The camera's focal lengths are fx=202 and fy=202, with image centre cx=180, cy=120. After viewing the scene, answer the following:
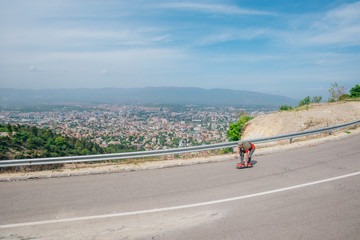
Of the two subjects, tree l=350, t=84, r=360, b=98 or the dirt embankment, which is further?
tree l=350, t=84, r=360, b=98

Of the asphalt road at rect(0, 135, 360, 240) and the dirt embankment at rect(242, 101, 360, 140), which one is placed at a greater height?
the dirt embankment at rect(242, 101, 360, 140)

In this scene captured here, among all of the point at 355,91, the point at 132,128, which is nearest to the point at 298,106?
the point at 355,91

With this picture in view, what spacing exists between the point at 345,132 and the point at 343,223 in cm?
1057

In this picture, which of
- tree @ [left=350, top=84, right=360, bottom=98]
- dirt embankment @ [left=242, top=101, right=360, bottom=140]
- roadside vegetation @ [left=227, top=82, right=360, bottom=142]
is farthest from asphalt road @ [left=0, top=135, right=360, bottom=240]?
tree @ [left=350, top=84, right=360, bottom=98]

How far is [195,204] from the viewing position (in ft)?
18.2

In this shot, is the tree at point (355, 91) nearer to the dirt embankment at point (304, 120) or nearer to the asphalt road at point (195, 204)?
the dirt embankment at point (304, 120)

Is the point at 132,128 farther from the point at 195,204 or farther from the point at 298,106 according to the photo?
the point at 195,204

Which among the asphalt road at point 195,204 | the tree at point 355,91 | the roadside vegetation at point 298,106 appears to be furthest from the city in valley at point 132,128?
the asphalt road at point 195,204

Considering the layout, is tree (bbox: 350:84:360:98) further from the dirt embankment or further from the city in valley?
the city in valley

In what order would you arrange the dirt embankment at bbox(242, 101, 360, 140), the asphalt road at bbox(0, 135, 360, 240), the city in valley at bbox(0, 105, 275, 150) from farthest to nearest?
the city in valley at bbox(0, 105, 275, 150) → the dirt embankment at bbox(242, 101, 360, 140) → the asphalt road at bbox(0, 135, 360, 240)

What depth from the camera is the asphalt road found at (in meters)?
4.47

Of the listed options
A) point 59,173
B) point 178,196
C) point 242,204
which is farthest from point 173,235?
point 59,173

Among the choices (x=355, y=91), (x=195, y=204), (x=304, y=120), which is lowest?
(x=195, y=204)

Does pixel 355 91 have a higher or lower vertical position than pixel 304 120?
higher
